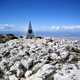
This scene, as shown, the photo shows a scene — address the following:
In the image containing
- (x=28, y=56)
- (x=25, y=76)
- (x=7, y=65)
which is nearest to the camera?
(x=25, y=76)

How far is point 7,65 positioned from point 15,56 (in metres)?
1.95

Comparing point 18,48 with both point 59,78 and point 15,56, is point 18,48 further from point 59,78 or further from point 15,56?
point 59,78

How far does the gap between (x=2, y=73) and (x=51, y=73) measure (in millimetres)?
5349

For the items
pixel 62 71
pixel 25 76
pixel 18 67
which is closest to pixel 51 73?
pixel 62 71

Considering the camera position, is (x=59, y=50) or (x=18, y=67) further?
(x=59, y=50)

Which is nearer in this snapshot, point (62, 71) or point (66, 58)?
point (62, 71)

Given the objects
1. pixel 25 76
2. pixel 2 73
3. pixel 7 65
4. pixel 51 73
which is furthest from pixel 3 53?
pixel 51 73

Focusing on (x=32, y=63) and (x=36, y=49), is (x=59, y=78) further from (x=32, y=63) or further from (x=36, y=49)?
(x=36, y=49)

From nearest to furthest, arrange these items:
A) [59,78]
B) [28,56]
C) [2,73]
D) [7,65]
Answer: [59,78] → [2,73] → [7,65] → [28,56]

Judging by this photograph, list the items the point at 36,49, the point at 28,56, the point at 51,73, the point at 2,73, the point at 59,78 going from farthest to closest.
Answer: the point at 36,49
the point at 28,56
the point at 2,73
the point at 51,73
the point at 59,78

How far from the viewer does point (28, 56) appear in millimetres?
20531

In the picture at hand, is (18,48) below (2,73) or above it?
above

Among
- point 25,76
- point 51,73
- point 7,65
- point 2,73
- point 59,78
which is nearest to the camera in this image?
point 59,78

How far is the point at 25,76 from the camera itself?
54.4 ft
